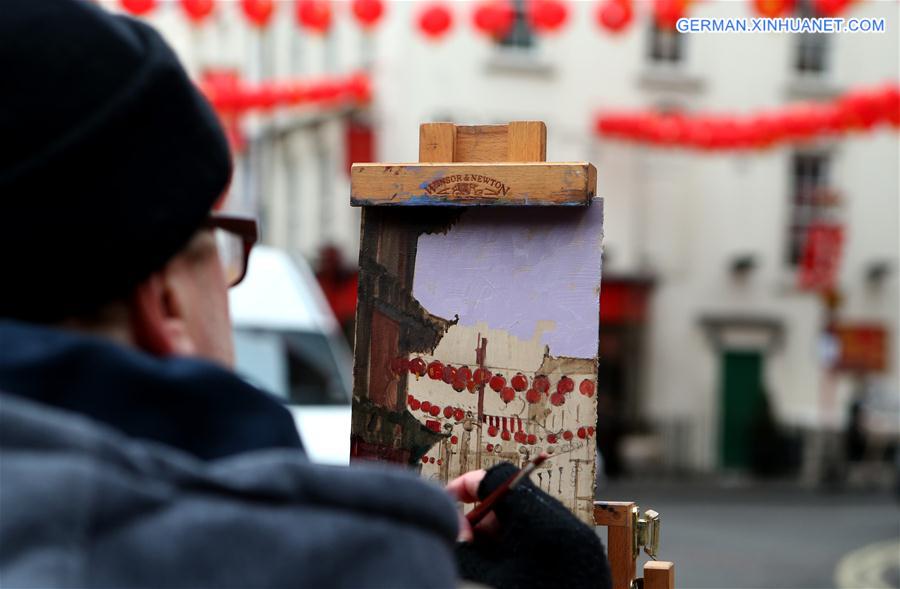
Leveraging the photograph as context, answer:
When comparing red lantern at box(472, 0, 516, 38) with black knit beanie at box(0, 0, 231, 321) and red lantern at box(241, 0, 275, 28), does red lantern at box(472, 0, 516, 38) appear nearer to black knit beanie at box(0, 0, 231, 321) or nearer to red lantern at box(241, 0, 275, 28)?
red lantern at box(241, 0, 275, 28)

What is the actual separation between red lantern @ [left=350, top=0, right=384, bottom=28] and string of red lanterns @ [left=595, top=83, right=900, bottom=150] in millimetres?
6138

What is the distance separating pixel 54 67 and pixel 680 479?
71.6 feet

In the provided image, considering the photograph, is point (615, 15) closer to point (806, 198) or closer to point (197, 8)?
point (197, 8)

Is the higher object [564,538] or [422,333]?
[422,333]

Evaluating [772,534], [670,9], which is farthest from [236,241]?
[772,534]

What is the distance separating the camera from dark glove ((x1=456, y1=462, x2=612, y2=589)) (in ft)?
4.91

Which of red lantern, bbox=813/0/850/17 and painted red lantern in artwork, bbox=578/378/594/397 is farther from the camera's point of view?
red lantern, bbox=813/0/850/17

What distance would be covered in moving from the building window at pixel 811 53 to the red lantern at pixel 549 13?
32.5 ft

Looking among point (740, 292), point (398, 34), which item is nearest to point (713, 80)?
point (740, 292)

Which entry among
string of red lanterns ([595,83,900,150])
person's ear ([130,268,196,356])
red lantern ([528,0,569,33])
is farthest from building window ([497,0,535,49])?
person's ear ([130,268,196,356])

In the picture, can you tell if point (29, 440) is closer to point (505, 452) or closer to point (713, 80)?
point (505, 452)

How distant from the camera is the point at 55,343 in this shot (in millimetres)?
949

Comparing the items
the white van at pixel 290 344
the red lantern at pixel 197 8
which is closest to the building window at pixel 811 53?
the red lantern at pixel 197 8

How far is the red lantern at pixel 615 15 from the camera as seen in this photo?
45.8 feet
